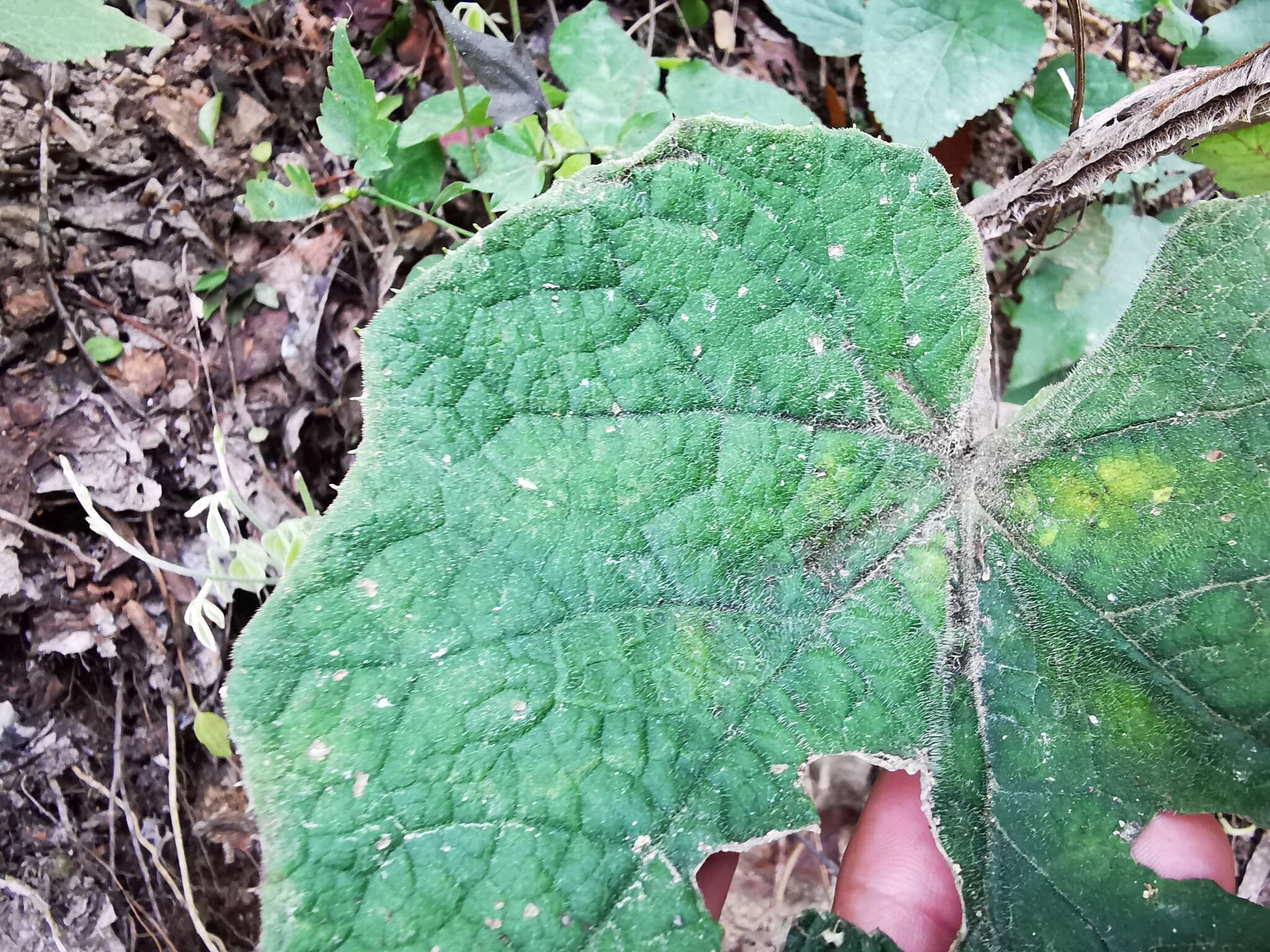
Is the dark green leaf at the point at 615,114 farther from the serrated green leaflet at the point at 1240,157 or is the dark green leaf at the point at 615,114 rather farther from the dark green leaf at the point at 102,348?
the dark green leaf at the point at 102,348

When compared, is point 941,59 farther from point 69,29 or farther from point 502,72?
point 69,29

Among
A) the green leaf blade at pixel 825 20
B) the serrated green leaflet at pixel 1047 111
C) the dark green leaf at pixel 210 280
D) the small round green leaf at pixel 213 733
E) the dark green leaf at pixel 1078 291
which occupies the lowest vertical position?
the small round green leaf at pixel 213 733

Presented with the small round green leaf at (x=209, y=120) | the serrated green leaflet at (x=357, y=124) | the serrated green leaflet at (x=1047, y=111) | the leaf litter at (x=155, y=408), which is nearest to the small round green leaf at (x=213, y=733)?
the leaf litter at (x=155, y=408)

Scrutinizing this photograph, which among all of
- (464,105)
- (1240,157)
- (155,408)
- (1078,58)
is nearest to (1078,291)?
(1240,157)

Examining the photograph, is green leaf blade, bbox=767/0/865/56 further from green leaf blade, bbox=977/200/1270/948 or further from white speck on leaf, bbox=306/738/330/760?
white speck on leaf, bbox=306/738/330/760

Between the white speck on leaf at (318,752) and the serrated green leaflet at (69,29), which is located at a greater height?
the serrated green leaflet at (69,29)

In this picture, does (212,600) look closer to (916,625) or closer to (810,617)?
(810,617)

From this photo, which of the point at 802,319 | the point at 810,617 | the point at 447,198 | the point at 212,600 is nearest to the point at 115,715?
the point at 212,600
